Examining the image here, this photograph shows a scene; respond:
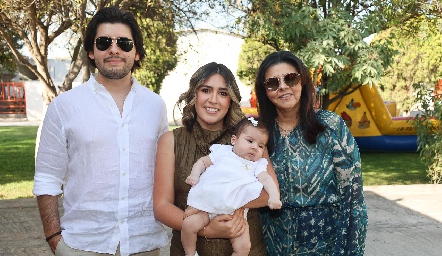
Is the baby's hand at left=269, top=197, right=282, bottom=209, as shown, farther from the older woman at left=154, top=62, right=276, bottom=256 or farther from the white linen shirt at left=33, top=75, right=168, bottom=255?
the white linen shirt at left=33, top=75, right=168, bottom=255

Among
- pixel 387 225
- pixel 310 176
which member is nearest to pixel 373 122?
pixel 387 225

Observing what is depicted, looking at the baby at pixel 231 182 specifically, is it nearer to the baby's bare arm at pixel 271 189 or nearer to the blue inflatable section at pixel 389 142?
the baby's bare arm at pixel 271 189

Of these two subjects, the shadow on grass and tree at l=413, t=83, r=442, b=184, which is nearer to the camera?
tree at l=413, t=83, r=442, b=184

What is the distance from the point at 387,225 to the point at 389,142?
Result: 399 inches

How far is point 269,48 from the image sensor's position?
44.3 feet

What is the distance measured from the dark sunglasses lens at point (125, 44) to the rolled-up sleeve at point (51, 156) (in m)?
0.47

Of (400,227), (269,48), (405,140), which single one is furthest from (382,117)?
(400,227)

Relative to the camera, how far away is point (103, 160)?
264 cm

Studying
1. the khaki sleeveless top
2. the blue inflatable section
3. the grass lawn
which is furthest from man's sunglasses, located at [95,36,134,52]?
the blue inflatable section

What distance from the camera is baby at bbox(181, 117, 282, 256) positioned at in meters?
2.61

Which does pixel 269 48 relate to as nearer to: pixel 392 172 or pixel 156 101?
pixel 392 172

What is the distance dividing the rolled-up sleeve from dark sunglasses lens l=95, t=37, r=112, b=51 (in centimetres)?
39

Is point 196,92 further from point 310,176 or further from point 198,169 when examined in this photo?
point 310,176

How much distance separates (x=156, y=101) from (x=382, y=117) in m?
14.1
